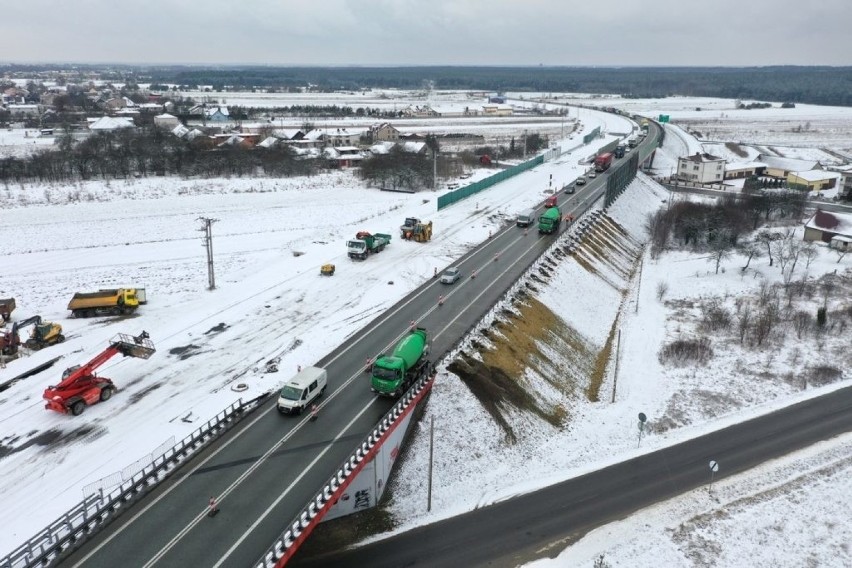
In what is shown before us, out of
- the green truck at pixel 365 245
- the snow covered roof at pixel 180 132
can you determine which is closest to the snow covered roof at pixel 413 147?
the snow covered roof at pixel 180 132

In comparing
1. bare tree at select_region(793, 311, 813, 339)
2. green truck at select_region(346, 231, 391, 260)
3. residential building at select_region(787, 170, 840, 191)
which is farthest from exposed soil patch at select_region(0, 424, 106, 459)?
residential building at select_region(787, 170, 840, 191)

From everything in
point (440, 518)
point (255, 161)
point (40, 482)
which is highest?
point (255, 161)

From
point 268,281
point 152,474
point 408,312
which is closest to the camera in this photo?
point 152,474

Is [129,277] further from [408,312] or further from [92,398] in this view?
[408,312]

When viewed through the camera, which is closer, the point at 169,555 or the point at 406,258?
the point at 169,555

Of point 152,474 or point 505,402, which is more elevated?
point 152,474

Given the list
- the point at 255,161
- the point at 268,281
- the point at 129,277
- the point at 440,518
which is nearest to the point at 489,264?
the point at 268,281

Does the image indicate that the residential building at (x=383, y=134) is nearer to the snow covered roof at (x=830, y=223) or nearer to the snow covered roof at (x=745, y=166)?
the snow covered roof at (x=745, y=166)
